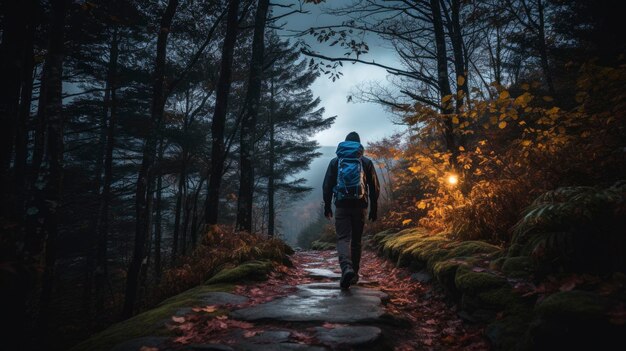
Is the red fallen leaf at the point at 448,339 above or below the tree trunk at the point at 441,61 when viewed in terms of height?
below

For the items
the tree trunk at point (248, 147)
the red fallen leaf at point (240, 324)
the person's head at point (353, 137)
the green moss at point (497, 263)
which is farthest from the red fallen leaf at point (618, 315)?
the tree trunk at point (248, 147)

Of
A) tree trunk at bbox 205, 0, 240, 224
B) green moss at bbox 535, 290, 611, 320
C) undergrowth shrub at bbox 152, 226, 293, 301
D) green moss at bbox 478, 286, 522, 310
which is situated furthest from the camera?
tree trunk at bbox 205, 0, 240, 224

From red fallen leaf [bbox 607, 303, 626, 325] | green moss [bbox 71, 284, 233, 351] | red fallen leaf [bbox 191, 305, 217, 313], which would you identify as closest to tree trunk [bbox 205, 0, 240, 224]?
green moss [bbox 71, 284, 233, 351]

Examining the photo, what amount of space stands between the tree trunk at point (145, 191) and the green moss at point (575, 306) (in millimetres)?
8053

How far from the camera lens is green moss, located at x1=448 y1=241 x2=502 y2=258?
14.0 ft

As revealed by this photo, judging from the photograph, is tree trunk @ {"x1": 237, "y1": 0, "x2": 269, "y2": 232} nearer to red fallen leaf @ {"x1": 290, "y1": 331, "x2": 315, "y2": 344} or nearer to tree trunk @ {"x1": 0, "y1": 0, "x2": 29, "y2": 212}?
tree trunk @ {"x1": 0, "y1": 0, "x2": 29, "y2": 212}

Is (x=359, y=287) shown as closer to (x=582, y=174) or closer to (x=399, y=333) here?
(x=399, y=333)

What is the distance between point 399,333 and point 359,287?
1.76 m

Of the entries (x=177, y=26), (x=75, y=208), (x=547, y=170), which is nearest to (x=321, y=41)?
(x=547, y=170)

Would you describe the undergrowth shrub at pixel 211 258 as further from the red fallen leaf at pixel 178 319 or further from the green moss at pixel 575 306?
the green moss at pixel 575 306

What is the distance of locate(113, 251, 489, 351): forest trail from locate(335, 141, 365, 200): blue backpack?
1522mm

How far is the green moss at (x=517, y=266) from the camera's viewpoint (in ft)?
10.2

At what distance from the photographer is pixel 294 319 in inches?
130

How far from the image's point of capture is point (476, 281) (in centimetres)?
331
